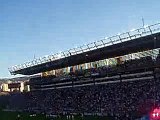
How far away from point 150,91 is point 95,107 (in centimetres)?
1001

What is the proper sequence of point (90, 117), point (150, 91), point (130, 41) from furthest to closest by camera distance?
point (90, 117), point (150, 91), point (130, 41)

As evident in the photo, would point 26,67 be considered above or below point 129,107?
above

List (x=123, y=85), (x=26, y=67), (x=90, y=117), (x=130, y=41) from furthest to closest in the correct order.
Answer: (x=26, y=67) → (x=123, y=85) → (x=90, y=117) → (x=130, y=41)

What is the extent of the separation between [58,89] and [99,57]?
18138 millimetres

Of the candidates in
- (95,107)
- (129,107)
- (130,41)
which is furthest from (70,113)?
(130,41)

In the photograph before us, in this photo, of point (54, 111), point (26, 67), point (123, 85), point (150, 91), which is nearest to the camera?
point (150, 91)

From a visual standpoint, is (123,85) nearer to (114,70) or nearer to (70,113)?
(114,70)

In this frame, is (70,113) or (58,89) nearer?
(70,113)

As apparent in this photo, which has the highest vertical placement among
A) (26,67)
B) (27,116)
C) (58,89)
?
(26,67)

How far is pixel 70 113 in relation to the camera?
5391cm

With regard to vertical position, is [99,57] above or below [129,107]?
above

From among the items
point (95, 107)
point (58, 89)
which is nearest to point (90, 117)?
point (95, 107)

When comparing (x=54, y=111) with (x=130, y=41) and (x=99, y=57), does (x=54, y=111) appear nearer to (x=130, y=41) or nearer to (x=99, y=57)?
(x=99, y=57)

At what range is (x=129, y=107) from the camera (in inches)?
1732
